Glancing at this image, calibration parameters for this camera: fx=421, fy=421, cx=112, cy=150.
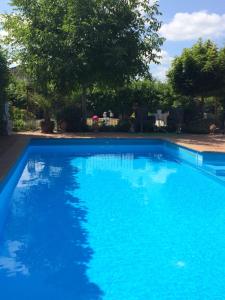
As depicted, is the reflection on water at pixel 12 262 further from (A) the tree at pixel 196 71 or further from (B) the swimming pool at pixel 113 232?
(A) the tree at pixel 196 71

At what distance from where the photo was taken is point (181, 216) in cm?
745

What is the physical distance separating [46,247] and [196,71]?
1559 centimetres

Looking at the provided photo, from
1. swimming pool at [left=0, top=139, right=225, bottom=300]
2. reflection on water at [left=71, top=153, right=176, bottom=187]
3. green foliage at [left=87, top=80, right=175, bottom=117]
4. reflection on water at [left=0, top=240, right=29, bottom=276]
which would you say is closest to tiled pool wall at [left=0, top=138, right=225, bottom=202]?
reflection on water at [left=71, top=153, right=176, bottom=187]

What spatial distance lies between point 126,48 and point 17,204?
38.5ft

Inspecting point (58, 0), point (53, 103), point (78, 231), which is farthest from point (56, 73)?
point (78, 231)

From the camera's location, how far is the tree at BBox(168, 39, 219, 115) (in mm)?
19453

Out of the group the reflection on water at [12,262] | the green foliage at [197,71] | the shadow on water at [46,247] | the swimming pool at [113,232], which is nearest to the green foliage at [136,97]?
the green foliage at [197,71]

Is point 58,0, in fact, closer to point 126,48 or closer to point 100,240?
point 126,48

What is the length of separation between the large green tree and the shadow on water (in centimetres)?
919

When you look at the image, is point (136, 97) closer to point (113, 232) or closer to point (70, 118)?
point (70, 118)

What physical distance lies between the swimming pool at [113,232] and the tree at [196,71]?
26.6 feet

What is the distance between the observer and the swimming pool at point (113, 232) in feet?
14.9

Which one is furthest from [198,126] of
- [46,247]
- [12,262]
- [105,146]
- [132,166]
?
[12,262]

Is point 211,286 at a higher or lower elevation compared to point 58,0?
lower
